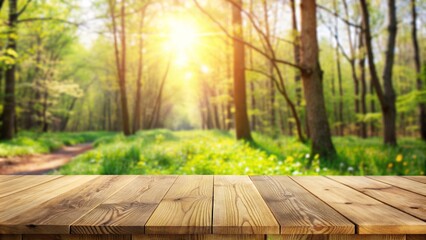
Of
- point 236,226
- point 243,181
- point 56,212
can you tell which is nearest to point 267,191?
point 243,181

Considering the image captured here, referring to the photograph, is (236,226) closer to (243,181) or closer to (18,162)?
(243,181)

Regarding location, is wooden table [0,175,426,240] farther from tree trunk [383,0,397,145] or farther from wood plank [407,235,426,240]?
tree trunk [383,0,397,145]

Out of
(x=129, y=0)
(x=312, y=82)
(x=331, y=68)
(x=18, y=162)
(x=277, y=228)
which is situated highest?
(x=129, y=0)

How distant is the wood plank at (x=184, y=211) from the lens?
4.09ft

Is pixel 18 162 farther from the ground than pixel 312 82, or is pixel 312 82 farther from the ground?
pixel 312 82

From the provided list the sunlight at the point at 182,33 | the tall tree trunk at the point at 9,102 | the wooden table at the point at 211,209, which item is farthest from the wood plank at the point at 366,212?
the tall tree trunk at the point at 9,102

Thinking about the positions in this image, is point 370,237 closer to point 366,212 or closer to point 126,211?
point 366,212

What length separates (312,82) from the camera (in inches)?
274

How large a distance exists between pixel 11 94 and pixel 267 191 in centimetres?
1474

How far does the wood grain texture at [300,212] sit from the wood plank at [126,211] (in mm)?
614

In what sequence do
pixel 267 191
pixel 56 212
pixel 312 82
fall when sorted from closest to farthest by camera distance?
1. pixel 56 212
2. pixel 267 191
3. pixel 312 82

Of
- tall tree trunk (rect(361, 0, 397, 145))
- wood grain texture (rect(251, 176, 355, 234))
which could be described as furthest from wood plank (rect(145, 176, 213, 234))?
tall tree trunk (rect(361, 0, 397, 145))

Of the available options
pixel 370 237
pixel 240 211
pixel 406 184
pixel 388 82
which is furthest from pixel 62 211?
pixel 388 82

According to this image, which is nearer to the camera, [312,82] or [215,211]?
[215,211]
